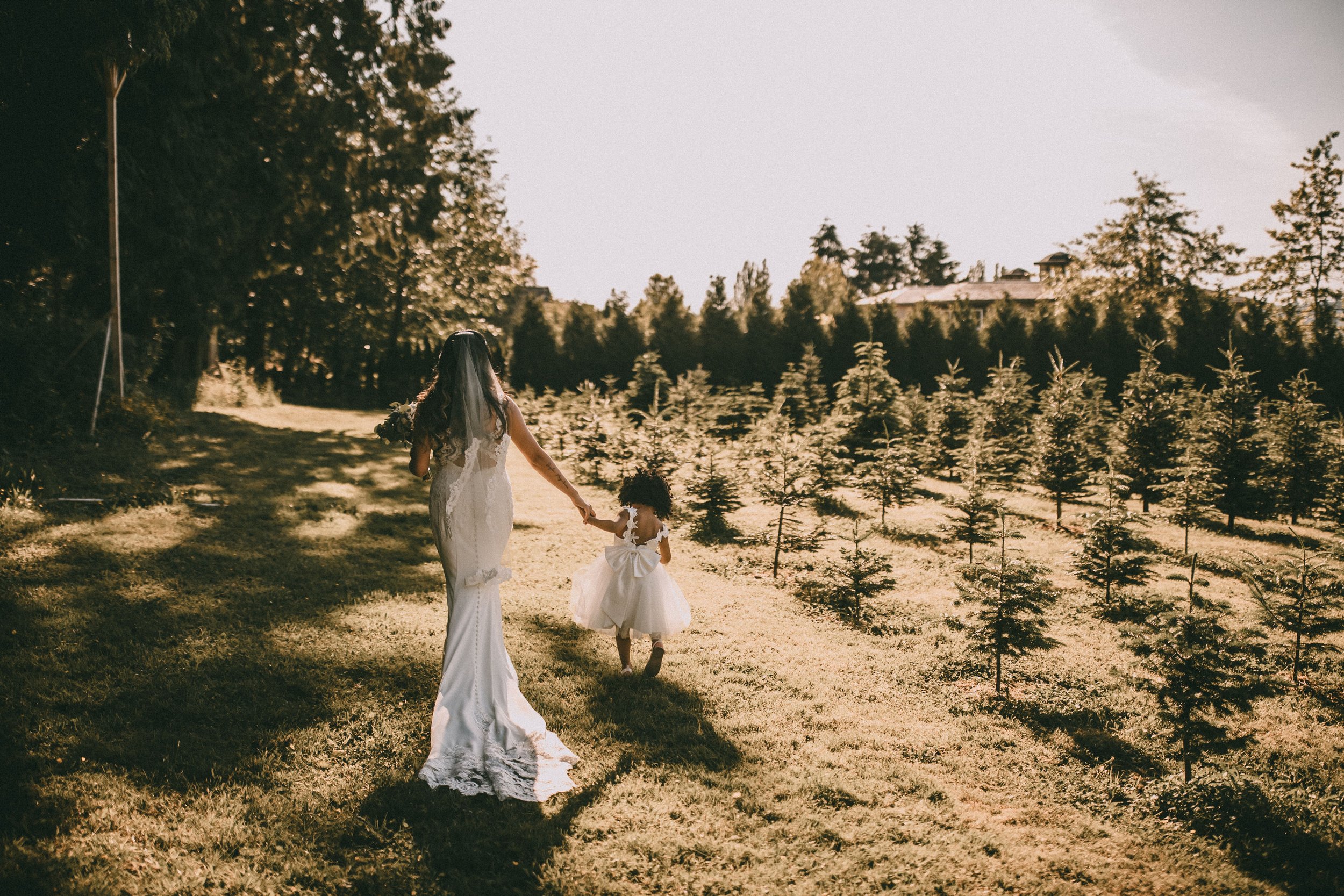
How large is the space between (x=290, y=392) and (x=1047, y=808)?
30.2m

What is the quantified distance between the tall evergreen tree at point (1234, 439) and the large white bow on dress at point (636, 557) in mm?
9581

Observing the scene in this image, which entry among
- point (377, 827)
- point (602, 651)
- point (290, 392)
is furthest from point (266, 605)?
point (290, 392)

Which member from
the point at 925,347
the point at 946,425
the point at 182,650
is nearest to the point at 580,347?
the point at 925,347

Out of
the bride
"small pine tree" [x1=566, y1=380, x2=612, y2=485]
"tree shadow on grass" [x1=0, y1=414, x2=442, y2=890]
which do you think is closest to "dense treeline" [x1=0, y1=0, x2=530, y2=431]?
"tree shadow on grass" [x1=0, y1=414, x2=442, y2=890]

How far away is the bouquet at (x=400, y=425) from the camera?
440 cm

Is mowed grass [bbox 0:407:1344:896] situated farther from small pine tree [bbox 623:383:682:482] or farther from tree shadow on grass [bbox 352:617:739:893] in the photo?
small pine tree [bbox 623:383:682:482]

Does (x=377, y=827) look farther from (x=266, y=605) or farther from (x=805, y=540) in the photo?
(x=805, y=540)

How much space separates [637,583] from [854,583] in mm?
Answer: 2725

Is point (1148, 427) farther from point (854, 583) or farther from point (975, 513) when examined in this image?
point (854, 583)

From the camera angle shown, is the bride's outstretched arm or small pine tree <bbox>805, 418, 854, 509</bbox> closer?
the bride's outstretched arm

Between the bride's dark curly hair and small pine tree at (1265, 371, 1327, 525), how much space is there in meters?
12.8

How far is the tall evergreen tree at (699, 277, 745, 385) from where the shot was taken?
89.0ft

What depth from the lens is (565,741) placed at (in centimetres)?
434

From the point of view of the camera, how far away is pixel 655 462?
10.9 m
